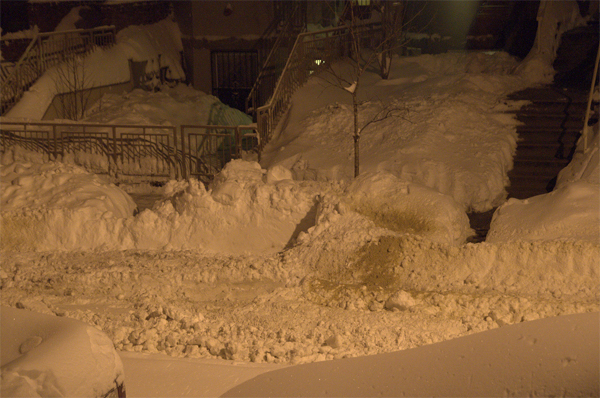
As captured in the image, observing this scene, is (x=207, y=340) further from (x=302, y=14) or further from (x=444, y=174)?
(x=302, y=14)

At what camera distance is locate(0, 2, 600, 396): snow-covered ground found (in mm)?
6805

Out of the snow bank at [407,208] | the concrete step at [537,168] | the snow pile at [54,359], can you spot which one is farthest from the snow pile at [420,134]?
the snow pile at [54,359]

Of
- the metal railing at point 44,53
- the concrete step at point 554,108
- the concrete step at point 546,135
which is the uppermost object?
the metal railing at point 44,53

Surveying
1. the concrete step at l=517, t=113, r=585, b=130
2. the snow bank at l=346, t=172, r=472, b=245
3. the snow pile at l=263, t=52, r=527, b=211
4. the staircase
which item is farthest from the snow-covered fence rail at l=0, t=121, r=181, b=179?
the concrete step at l=517, t=113, r=585, b=130

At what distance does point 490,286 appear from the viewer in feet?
25.1

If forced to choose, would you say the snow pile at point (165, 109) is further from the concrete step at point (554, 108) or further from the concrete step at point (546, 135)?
the concrete step at point (546, 135)

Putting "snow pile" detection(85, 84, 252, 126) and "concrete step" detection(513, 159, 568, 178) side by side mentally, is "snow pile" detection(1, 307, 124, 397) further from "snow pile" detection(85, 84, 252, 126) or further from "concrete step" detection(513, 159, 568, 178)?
"snow pile" detection(85, 84, 252, 126)

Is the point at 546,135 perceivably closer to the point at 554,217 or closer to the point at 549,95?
the point at 549,95

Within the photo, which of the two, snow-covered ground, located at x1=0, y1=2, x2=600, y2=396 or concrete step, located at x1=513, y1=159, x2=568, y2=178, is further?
concrete step, located at x1=513, y1=159, x2=568, y2=178

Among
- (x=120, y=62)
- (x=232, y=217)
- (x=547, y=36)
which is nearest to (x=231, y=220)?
(x=232, y=217)

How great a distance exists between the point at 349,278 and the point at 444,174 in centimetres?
414

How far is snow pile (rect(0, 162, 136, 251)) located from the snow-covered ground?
0.07 feet

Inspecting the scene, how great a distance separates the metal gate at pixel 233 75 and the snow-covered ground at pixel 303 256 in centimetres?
818

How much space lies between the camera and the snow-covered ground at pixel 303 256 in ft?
22.3
